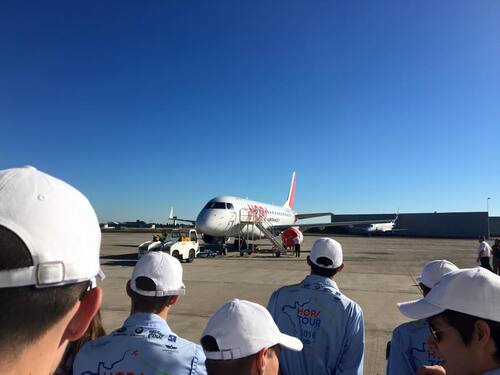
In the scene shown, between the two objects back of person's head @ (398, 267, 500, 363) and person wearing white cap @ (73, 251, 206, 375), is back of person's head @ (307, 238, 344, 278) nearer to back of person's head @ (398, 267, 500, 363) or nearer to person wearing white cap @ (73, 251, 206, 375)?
back of person's head @ (398, 267, 500, 363)

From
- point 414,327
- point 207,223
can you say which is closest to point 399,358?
point 414,327

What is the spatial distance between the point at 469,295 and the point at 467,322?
0.13 metres

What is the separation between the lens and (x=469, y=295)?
193 centimetres

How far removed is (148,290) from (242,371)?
137 centimetres

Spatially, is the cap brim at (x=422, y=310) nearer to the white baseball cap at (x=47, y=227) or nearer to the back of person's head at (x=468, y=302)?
the back of person's head at (x=468, y=302)

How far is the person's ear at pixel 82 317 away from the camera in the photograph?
4.06ft

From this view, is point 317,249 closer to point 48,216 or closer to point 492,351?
point 492,351

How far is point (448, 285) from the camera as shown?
203cm

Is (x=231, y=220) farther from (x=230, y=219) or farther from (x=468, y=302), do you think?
(x=468, y=302)

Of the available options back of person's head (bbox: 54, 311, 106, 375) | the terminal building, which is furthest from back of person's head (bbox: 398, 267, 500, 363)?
the terminal building

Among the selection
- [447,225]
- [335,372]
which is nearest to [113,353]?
[335,372]

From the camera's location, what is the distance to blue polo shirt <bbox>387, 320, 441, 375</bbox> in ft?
9.80

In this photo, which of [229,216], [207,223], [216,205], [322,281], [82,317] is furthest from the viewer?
[229,216]

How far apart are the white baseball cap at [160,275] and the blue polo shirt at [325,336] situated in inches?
41.9
